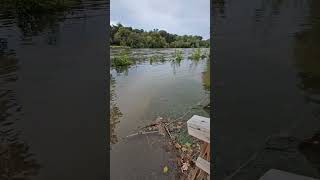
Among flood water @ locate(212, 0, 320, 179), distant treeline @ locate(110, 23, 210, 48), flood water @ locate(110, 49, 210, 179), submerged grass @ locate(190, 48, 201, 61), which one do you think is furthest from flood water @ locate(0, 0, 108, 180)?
submerged grass @ locate(190, 48, 201, 61)

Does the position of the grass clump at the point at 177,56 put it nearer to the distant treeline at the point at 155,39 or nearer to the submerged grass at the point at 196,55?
the submerged grass at the point at 196,55

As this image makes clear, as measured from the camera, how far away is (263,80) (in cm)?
98

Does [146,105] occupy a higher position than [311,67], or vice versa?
[311,67]

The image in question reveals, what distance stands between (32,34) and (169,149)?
3.68 metres

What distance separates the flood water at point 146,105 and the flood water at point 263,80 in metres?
3.03

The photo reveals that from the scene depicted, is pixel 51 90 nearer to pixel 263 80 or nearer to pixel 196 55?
pixel 263 80

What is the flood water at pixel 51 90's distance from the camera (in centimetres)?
105

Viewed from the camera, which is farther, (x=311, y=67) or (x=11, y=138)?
(x=11, y=138)

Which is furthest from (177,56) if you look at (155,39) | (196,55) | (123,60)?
(155,39)

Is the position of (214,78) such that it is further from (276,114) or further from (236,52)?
(276,114)

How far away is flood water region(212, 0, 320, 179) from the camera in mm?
941

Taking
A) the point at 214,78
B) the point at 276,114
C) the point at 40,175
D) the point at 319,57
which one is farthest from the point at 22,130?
the point at 319,57

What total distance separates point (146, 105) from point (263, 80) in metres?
3.81

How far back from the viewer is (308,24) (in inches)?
37.1
